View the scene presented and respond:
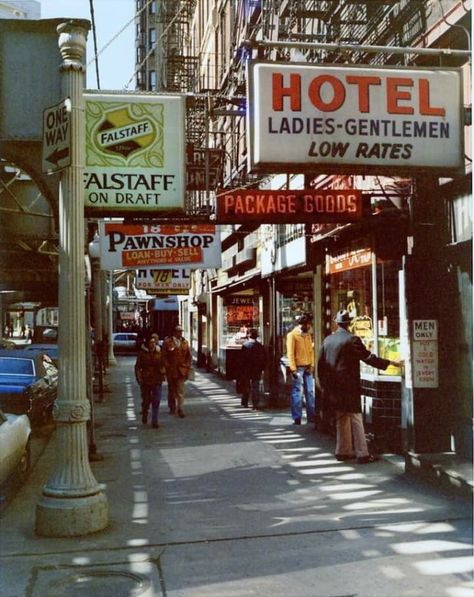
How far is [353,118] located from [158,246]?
764 centimetres

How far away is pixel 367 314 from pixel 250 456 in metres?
2.77

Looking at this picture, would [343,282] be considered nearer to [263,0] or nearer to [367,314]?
[367,314]

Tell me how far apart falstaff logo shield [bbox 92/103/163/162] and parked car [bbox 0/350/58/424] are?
19.9 ft

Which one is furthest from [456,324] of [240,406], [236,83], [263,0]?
[236,83]

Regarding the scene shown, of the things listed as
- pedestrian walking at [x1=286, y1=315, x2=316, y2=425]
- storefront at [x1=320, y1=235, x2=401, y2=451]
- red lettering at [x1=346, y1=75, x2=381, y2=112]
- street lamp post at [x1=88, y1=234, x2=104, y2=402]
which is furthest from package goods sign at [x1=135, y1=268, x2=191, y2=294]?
red lettering at [x1=346, y1=75, x2=381, y2=112]

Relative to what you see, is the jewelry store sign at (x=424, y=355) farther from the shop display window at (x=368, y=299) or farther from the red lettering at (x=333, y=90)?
the red lettering at (x=333, y=90)

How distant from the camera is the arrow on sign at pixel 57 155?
677 centimetres

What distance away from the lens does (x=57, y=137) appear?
691cm

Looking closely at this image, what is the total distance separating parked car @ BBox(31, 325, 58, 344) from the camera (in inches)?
1242

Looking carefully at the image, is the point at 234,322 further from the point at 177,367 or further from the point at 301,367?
the point at 301,367

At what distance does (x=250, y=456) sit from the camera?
10.2 meters

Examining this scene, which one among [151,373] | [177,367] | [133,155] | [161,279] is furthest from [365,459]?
[161,279]

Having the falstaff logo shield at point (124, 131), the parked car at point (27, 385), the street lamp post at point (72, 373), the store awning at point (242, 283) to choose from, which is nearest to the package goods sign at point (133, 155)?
the falstaff logo shield at point (124, 131)

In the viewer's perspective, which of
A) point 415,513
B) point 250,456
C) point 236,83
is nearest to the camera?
point 415,513
